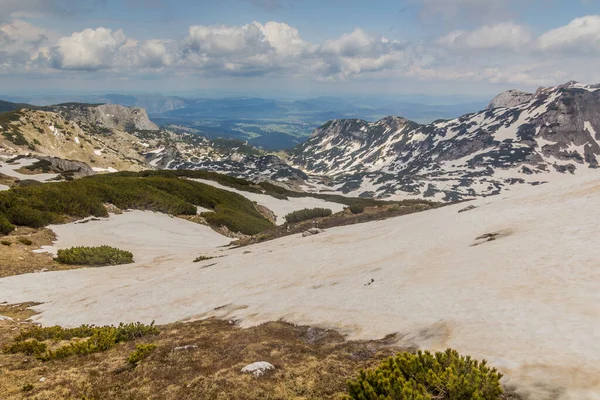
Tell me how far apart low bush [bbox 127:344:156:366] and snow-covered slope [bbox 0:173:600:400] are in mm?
3435

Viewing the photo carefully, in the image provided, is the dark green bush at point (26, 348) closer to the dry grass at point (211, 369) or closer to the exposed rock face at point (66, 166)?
the dry grass at point (211, 369)

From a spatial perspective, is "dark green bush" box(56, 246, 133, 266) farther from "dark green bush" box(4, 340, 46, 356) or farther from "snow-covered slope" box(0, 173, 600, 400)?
"dark green bush" box(4, 340, 46, 356)

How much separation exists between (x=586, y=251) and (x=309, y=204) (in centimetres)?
6175

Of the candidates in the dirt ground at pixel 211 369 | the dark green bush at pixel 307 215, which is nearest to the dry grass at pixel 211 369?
the dirt ground at pixel 211 369

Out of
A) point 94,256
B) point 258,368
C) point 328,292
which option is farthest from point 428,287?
point 94,256

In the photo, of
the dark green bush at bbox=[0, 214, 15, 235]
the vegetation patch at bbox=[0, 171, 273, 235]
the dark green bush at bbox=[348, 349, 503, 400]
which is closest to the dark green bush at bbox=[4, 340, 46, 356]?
the dark green bush at bbox=[348, 349, 503, 400]

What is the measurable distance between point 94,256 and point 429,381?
25.8 metres

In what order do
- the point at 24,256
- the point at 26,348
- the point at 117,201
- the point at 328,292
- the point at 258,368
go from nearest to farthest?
the point at 258,368 < the point at 26,348 < the point at 328,292 < the point at 24,256 < the point at 117,201

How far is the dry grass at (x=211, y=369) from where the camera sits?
7.35 meters

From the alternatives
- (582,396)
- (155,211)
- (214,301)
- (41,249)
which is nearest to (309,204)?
(155,211)

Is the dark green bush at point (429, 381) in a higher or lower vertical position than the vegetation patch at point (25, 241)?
higher

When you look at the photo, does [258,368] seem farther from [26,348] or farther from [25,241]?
[25,241]

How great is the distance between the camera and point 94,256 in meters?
25.4

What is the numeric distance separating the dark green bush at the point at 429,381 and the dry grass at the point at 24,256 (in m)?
23.5
